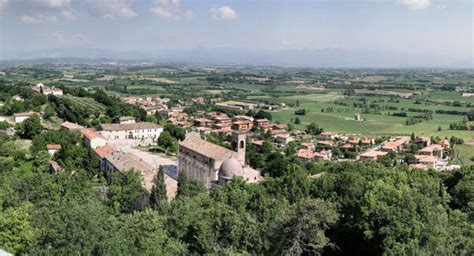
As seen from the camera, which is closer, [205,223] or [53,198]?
[205,223]

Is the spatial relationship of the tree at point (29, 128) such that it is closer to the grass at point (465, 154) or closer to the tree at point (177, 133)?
the tree at point (177, 133)

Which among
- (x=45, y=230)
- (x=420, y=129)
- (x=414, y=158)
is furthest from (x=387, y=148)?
(x=45, y=230)

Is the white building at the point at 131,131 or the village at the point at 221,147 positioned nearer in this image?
the village at the point at 221,147

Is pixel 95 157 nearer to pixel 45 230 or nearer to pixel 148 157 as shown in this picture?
pixel 148 157

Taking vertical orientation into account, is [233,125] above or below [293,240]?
below

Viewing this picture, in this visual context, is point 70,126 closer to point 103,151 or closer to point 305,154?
point 103,151

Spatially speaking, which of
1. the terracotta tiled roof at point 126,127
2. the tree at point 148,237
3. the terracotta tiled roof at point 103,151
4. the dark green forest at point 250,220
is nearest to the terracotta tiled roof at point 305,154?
the terracotta tiled roof at point 126,127
